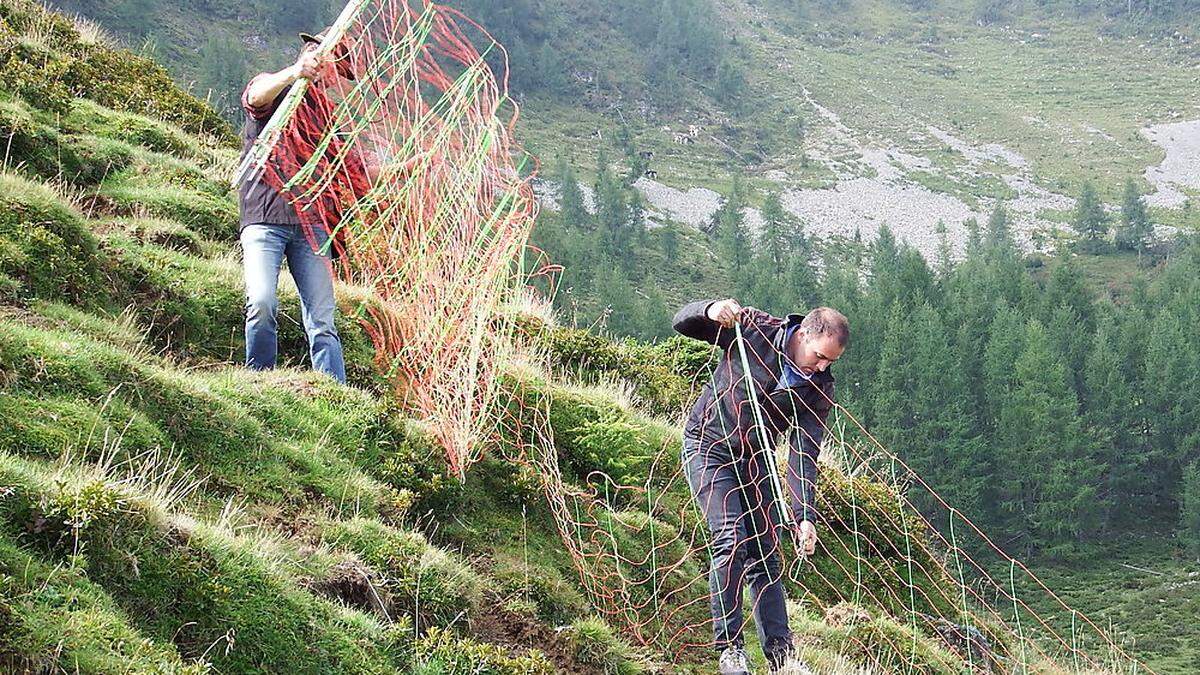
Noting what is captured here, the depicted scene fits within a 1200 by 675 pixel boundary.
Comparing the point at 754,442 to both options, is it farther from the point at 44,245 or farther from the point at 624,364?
the point at 624,364

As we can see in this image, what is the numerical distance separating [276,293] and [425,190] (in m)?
1.49

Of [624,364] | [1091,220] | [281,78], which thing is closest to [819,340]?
[281,78]

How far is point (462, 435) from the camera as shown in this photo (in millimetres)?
7816

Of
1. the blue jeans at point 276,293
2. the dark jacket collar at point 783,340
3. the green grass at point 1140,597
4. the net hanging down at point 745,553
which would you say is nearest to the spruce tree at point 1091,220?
the green grass at point 1140,597

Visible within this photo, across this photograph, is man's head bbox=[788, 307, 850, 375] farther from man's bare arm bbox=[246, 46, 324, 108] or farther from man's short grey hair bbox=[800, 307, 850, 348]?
man's bare arm bbox=[246, 46, 324, 108]

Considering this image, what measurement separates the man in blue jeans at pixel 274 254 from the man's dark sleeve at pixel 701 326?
8.13ft

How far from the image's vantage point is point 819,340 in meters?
6.56

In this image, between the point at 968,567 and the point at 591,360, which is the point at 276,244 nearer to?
the point at 591,360

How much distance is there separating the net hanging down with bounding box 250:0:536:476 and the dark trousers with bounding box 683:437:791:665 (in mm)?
1803

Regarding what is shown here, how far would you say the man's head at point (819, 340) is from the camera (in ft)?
21.5

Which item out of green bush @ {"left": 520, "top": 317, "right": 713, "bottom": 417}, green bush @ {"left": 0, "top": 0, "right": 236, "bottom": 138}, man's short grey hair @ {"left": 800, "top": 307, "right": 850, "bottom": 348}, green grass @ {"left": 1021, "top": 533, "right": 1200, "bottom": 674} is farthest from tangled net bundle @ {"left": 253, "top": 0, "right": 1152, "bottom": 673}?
green grass @ {"left": 1021, "top": 533, "right": 1200, "bottom": 674}

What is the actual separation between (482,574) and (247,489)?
5.03 feet

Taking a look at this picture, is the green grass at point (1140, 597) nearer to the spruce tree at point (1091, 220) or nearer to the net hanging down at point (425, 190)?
the net hanging down at point (425, 190)

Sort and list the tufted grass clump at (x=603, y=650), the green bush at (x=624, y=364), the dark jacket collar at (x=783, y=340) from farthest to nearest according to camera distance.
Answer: the green bush at (x=624, y=364) → the dark jacket collar at (x=783, y=340) → the tufted grass clump at (x=603, y=650)
